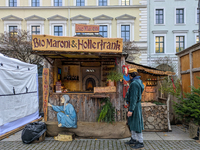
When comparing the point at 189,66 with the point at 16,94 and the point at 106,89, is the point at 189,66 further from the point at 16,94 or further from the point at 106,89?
the point at 16,94

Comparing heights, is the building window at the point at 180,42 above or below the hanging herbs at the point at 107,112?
above

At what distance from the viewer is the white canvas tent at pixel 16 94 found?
558cm

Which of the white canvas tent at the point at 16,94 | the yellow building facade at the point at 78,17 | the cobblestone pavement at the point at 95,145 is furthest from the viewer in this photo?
the yellow building facade at the point at 78,17

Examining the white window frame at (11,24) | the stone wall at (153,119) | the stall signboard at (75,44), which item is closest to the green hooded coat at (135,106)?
the stall signboard at (75,44)

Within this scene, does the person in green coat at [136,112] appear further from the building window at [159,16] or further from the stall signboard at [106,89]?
the building window at [159,16]

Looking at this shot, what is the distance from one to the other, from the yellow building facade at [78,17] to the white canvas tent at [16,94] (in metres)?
12.6

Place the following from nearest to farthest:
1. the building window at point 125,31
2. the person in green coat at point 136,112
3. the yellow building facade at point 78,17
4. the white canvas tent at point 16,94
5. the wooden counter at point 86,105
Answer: the person in green coat at point 136,112 < the wooden counter at point 86,105 < the white canvas tent at point 16,94 < the yellow building facade at point 78,17 < the building window at point 125,31

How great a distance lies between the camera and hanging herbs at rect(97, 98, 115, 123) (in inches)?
204

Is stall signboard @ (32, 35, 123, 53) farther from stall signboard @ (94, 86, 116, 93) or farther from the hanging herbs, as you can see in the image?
the hanging herbs

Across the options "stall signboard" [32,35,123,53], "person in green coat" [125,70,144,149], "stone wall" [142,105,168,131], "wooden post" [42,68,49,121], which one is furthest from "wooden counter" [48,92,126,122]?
"stall signboard" [32,35,123,53]

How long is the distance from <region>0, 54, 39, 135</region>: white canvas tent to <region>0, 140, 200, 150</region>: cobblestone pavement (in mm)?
1125

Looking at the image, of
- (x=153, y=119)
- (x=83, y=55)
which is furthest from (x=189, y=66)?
(x=83, y=55)

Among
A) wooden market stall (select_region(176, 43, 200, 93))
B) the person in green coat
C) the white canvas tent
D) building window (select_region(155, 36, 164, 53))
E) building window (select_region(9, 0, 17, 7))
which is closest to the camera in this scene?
the person in green coat

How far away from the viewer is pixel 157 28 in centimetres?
1961
